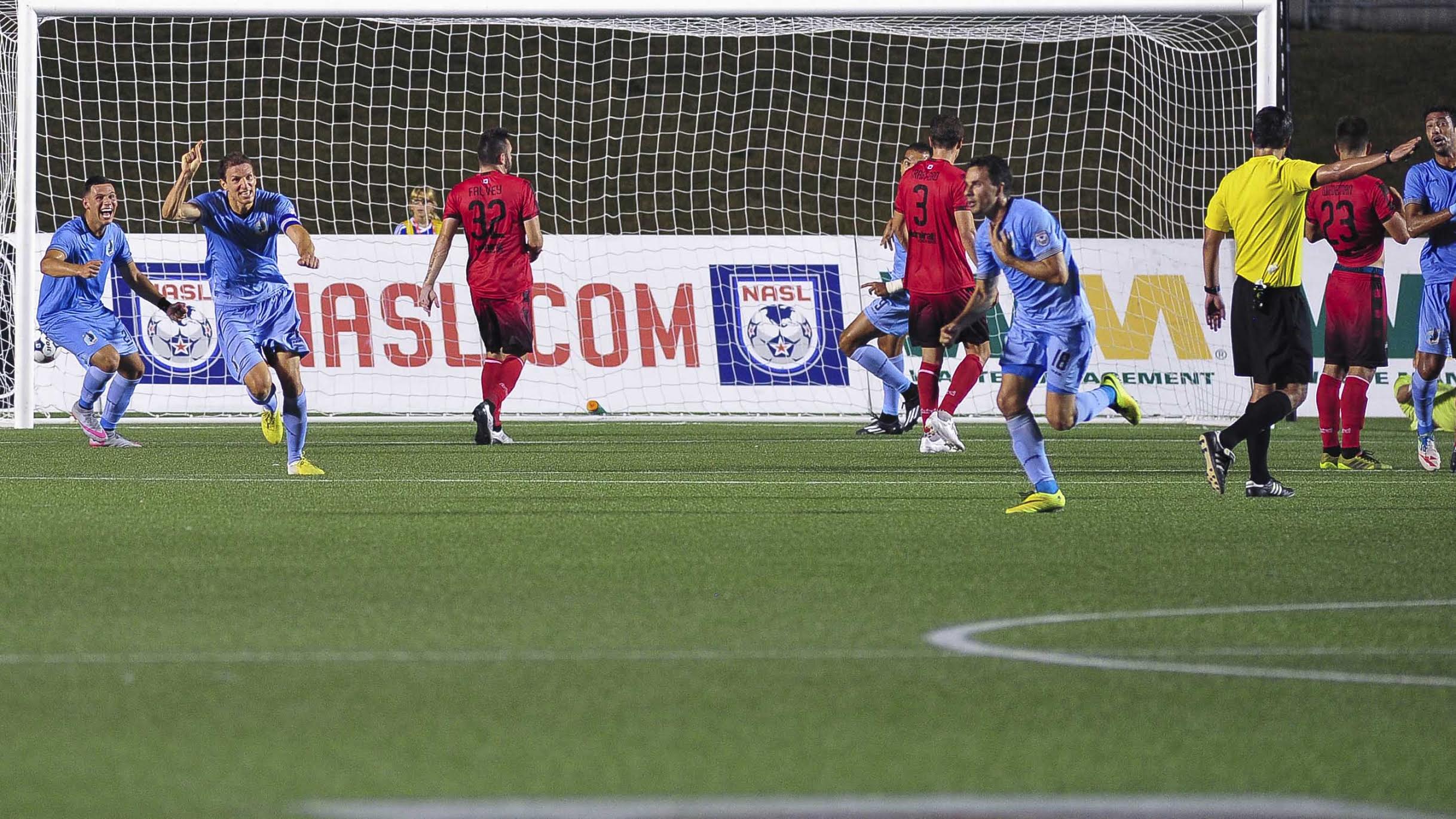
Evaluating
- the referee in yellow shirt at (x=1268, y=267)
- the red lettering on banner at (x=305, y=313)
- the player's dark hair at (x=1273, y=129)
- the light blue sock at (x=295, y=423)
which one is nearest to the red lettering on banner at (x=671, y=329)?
the red lettering on banner at (x=305, y=313)

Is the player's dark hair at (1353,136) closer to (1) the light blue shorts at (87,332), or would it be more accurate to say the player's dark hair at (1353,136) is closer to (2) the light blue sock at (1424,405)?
(2) the light blue sock at (1424,405)

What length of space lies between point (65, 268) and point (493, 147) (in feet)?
9.93

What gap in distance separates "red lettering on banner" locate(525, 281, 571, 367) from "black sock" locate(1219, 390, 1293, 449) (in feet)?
29.8

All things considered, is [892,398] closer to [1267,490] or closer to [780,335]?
[780,335]

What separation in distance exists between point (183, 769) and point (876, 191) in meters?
29.3

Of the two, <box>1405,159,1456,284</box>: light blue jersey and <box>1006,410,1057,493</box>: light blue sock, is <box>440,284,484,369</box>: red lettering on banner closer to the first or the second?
<box>1405,159,1456,284</box>: light blue jersey

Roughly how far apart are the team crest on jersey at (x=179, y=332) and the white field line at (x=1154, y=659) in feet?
42.7

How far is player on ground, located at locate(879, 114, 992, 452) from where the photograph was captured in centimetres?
1338

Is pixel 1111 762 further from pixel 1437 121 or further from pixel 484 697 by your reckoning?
pixel 1437 121

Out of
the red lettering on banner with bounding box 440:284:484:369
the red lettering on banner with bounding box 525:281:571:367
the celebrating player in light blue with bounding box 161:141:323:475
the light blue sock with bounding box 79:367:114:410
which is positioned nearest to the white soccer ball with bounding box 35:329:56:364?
the light blue sock with bounding box 79:367:114:410

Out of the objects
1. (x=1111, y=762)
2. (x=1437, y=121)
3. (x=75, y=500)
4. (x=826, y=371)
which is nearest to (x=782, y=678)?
(x=1111, y=762)

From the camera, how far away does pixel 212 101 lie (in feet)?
101

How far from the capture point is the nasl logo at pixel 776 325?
17.8 m

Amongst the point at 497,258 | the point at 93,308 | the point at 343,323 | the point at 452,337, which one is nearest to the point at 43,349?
the point at 93,308
